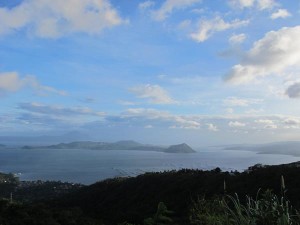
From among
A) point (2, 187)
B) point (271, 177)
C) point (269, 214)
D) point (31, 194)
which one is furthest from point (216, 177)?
point (2, 187)

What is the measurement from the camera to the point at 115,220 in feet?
61.4

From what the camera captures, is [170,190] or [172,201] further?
[170,190]

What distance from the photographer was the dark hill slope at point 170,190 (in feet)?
67.5

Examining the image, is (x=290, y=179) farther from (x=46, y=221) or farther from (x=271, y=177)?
(x=46, y=221)

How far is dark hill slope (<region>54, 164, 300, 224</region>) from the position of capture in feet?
67.5

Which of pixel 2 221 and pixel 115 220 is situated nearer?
pixel 2 221

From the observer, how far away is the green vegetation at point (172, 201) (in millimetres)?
7703

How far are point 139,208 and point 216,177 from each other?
605 centimetres

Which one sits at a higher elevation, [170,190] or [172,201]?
[170,190]

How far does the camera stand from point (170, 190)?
26.8 meters

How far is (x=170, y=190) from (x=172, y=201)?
3.13 meters

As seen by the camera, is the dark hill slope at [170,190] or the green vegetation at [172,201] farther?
the dark hill slope at [170,190]

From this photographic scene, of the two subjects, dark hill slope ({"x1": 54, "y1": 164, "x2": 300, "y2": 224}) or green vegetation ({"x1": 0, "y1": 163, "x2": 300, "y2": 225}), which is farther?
dark hill slope ({"x1": 54, "y1": 164, "x2": 300, "y2": 224})

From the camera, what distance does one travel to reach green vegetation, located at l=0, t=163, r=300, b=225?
7.70 meters
